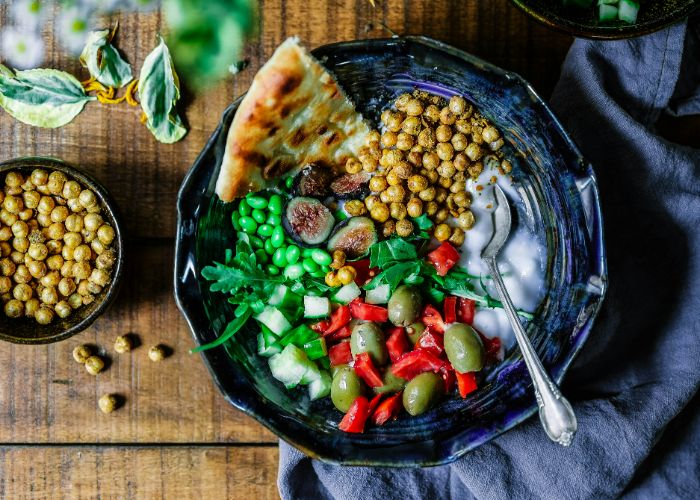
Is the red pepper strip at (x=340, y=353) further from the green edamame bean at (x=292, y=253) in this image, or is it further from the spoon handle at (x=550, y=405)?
the spoon handle at (x=550, y=405)

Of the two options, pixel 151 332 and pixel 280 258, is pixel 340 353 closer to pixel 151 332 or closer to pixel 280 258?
pixel 280 258

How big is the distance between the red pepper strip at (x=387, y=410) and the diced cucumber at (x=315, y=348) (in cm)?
21

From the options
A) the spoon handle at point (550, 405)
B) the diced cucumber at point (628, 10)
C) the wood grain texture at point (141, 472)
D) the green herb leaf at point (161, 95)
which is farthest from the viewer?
the wood grain texture at point (141, 472)

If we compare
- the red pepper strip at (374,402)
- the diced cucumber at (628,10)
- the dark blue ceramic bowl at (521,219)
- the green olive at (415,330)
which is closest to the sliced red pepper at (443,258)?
the green olive at (415,330)

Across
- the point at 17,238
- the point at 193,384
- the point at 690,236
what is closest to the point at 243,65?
the point at 17,238

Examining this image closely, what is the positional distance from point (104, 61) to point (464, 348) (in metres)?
→ 1.28

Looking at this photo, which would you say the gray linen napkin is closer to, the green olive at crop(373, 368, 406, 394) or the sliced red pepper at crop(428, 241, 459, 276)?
the green olive at crop(373, 368, 406, 394)

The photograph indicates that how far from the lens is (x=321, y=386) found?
1.97 m

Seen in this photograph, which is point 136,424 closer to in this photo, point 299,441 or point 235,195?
point 299,441

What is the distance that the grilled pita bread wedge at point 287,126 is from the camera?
1.75 m

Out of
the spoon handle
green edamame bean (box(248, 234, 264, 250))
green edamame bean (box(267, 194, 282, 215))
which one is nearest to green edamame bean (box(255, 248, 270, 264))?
green edamame bean (box(248, 234, 264, 250))

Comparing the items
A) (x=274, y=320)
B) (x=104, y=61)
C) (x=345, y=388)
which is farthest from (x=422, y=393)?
(x=104, y=61)

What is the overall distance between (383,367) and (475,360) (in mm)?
250

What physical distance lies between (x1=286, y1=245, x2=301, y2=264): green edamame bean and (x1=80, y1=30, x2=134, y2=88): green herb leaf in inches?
27.4
